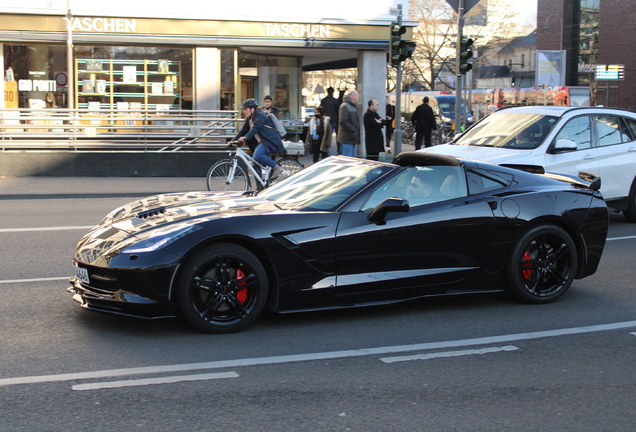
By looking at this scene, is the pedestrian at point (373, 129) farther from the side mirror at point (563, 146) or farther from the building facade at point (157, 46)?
the building facade at point (157, 46)

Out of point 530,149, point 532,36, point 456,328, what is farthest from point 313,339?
point 532,36

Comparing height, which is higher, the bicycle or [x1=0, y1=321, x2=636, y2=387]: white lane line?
the bicycle

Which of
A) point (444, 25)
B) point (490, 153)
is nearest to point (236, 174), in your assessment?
point (490, 153)

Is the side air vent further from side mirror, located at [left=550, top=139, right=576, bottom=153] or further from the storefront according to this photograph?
the storefront

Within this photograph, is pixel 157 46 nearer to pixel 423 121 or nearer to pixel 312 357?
pixel 423 121

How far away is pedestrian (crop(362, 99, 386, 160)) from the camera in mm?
16672

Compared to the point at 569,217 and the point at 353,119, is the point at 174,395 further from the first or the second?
the point at 353,119

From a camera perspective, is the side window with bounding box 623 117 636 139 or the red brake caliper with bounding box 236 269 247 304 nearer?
the red brake caliper with bounding box 236 269 247 304

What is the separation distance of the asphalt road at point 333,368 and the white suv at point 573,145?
392 centimetres

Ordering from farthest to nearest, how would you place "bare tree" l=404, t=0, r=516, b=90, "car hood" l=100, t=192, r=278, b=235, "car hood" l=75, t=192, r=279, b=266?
"bare tree" l=404, t=0, r=516, b=90
"car hood" l=100, t=192, r=278, b=235
"car hood" l=75, t=192, r=279, b=266

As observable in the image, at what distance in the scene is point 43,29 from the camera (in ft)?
68.8

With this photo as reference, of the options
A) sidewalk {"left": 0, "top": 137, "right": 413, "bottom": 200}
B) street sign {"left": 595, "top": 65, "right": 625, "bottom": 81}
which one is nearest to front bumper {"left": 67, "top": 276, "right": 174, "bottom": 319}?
sidewalk {"left": 0, "top": 137, "right": 413, "bottom": 200}

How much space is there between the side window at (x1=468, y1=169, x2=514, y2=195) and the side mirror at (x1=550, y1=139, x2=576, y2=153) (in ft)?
13.6

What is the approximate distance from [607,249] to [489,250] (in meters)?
3.53
